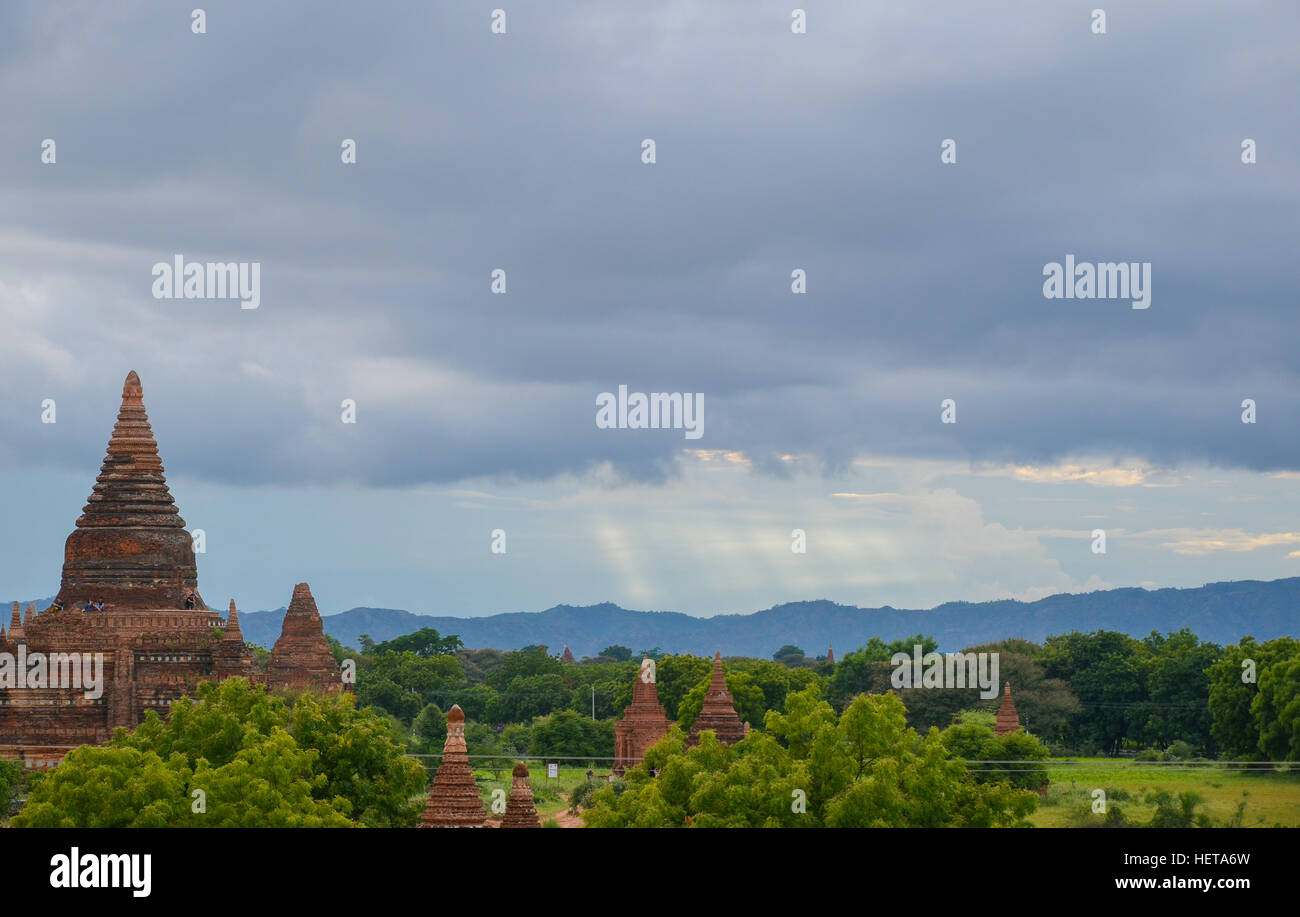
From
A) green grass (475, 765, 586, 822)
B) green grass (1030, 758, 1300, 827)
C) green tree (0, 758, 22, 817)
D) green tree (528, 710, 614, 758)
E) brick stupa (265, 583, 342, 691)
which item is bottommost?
green grass (475, 765, 586, 822)

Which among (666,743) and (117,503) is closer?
(666,743)

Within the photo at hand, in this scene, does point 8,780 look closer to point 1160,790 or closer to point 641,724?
point 641,724

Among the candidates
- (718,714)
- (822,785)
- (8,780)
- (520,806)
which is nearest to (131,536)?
(8,780)

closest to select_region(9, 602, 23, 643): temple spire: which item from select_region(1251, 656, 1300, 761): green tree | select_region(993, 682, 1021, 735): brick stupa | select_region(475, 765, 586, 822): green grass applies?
select_region(475, 765, 586, 822): green grass

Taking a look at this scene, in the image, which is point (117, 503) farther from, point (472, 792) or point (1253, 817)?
point (1253, 817)

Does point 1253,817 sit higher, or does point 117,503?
point 117,503

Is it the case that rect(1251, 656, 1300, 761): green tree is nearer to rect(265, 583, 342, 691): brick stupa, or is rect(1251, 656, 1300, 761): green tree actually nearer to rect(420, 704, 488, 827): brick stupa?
rect(265, 583, 342, 691): brick stupa
